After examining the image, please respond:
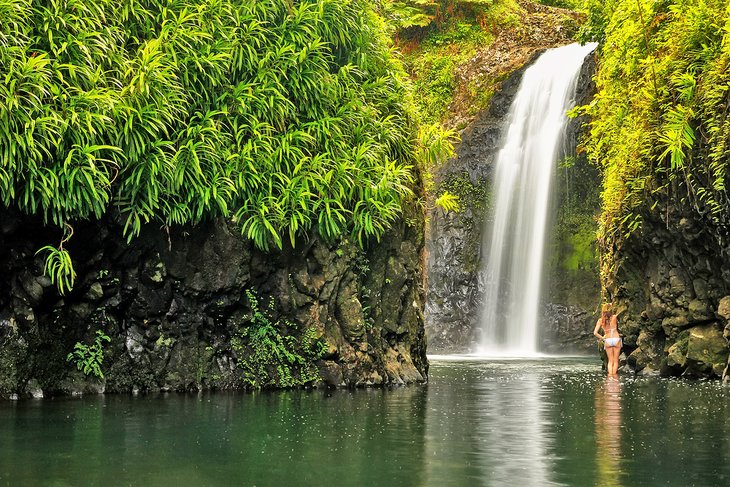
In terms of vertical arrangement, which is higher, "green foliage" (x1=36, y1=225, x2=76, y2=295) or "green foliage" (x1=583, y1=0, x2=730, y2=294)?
"green foliage" (x1=583, y1=0, x2=730, y2=294)

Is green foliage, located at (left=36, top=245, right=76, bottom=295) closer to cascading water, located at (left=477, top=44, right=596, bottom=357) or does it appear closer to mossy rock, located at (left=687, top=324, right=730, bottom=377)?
mossy rock, located at (left=687, top=324, right=730, bottom=377)

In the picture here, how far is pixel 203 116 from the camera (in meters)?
11.4

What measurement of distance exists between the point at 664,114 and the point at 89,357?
30.3 feet

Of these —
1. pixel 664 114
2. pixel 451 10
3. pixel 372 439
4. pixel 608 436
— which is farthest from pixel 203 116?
pixel 451 10

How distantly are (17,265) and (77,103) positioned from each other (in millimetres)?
1892

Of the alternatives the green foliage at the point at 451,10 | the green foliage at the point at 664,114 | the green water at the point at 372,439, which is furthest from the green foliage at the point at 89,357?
the green foliage at the point at 451,10

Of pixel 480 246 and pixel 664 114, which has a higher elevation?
pixel 664 114

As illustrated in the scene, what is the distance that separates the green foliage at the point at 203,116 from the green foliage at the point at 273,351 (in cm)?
104

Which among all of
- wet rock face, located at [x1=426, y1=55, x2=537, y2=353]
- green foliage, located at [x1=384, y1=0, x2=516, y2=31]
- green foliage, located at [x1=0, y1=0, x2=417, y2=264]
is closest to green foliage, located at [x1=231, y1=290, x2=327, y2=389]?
green foliage, located at [x1=0, y1=0, x2=417, y2=264]

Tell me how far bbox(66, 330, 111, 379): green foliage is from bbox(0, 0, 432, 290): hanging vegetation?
1.36 meters

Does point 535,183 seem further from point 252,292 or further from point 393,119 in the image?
point 252,292

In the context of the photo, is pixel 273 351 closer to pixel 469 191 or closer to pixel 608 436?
pixel 608 436

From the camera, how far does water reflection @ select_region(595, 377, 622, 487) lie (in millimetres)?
5781

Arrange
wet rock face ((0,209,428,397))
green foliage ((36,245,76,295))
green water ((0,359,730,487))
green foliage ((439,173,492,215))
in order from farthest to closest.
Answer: green foliage ((439,173,492,215)) < wet rock face ((0,209,428,397)) < green foliage ((36,245,76,295)) < green water ((0,359,730,487))
